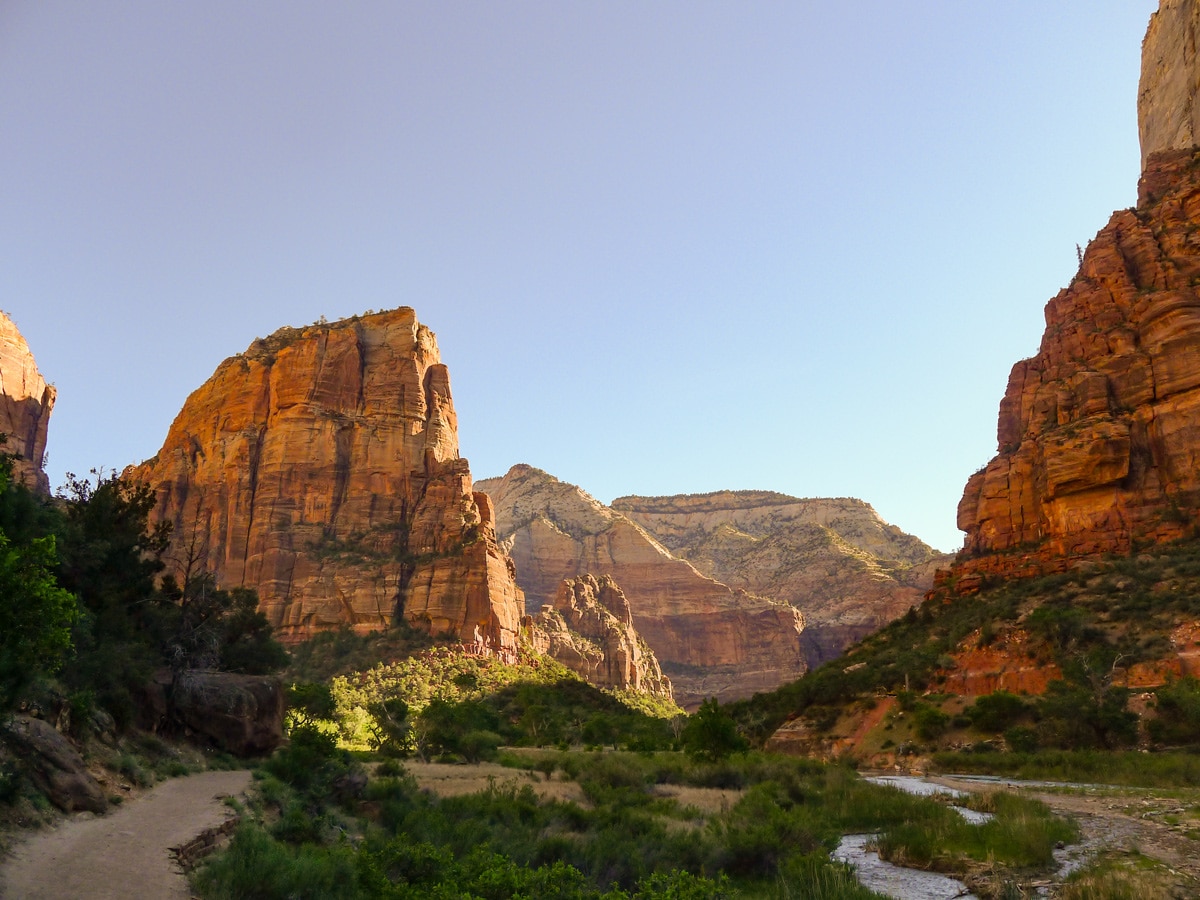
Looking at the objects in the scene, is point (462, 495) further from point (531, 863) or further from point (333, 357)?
point (531, 863)

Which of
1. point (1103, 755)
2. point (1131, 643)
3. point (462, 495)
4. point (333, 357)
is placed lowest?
point (1103, 755)

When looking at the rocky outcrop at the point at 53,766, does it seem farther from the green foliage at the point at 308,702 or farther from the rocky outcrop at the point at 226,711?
the green foliage at the point at 308,702

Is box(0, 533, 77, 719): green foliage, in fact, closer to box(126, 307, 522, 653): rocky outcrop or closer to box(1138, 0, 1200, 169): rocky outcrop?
box(126, 307, 522, 653): rocky outcrop

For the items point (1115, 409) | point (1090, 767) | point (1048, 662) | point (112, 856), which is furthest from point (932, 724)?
point (112, 856)

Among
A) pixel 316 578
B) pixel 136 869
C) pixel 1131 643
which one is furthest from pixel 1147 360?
pixel 316 578

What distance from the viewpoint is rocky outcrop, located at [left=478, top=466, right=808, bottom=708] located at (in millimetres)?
157750

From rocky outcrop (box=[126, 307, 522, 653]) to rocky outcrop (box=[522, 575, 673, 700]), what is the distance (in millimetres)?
16251

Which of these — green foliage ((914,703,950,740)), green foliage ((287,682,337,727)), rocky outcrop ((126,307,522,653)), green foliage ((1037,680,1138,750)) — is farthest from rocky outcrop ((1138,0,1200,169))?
green foliage ((287,682,337,727))

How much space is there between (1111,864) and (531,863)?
32.0 ft

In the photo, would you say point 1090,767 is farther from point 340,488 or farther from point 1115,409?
point 340,488

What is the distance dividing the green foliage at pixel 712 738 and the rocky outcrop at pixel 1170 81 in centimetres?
7373

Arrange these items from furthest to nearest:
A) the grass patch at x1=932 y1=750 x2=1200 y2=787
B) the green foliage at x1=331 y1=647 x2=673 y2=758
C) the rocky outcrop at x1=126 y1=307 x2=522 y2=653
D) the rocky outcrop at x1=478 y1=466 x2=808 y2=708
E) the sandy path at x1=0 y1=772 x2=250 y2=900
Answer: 1. the rocky outcrop at x1=478 y1=466 x2=808 y2=708
2. the rocky outcrop at x1=126 y1=307 x2=522 y2=653
3. the green foliage at x1=331 y1=647 x2=673 y2=758
4. the grass patch at x1=932 y1=750 x2=1200 y2=787
5. the sandy path at x1=0 y1=772 x2=250 y2=900

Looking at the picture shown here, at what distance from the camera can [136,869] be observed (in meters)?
9.84

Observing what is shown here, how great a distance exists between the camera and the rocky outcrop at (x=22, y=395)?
80.7 metres
